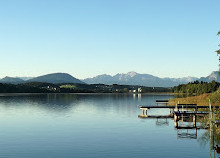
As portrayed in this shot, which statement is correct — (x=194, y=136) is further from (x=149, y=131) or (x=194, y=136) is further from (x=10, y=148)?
(x=10, y=148)

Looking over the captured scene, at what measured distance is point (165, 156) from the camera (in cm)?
3809

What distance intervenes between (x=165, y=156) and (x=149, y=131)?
65.1 ft

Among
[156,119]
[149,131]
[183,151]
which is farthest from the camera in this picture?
[156,119]

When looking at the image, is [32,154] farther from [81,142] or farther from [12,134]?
[12,134]

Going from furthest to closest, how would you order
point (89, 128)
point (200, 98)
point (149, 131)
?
point (200, 98)
point (89, 128)
point (149, 131)

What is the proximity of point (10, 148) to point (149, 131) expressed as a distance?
81.6ft

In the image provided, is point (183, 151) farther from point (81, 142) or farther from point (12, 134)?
point (12, 134)

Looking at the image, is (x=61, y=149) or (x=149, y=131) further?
(x=149, y=131)

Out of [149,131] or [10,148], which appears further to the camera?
[149,131]

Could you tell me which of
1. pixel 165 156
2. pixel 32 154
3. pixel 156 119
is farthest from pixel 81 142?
pixel 156 119

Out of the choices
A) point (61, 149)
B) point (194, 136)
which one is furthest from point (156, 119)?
point (61, 149)

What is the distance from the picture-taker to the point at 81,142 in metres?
46.4

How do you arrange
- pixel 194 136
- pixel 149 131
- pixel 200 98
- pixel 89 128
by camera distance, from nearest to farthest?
pixel 194 136 → pixel 149 131 → pixel 89 128 → pixel 200 98

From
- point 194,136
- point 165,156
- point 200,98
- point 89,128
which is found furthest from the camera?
point 200,98
